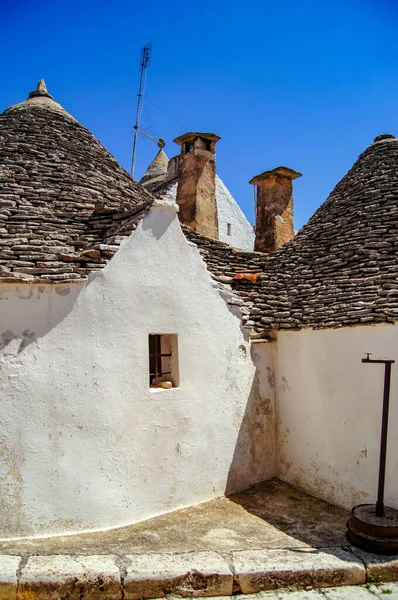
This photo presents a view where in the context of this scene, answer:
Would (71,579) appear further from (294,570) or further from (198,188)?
(198,188)

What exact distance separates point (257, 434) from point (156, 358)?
2077 mm

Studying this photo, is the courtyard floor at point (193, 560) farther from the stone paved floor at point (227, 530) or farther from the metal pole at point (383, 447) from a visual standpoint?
the metal pole at point (383, 447)

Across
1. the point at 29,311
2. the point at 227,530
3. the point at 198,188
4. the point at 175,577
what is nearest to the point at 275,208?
the point at 198,188

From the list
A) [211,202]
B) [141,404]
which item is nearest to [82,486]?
[141,404]

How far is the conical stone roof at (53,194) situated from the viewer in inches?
232

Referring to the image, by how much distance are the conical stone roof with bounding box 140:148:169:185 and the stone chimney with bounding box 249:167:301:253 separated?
651cm

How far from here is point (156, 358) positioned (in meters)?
6.70

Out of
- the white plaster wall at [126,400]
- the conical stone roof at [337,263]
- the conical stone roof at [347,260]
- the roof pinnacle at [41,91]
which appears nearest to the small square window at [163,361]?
the white plaster wall at [126,400]

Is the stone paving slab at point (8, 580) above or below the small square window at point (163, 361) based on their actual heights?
below

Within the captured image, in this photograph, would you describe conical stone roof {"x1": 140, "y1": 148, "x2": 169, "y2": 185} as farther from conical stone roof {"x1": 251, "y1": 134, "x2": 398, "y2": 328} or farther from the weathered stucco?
conical stone roof {"x1": 251, "y1": 134, "x2": 398, "y2": 328}

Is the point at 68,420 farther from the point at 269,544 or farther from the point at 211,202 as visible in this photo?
the point at 211,202

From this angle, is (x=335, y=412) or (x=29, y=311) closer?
(x=29, y=311)

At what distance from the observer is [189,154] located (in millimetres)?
11461

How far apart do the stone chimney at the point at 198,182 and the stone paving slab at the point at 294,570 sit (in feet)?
24.7
